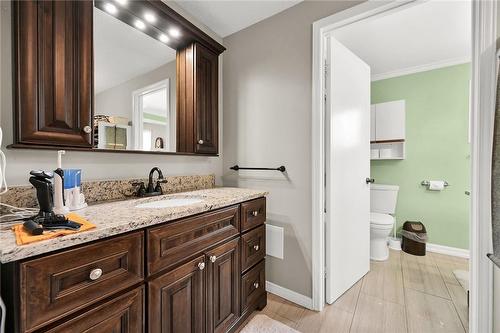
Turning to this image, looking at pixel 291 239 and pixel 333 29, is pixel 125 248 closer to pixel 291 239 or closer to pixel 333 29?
pixel 291 239

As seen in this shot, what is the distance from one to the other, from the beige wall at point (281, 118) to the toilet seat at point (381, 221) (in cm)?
125

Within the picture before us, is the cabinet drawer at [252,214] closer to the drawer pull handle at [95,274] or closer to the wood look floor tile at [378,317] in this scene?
the drawer pull handle at [95,274]

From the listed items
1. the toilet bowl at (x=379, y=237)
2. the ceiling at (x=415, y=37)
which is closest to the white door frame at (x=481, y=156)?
the ceiling at (x=415, y=37)

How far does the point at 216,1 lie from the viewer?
1.69m

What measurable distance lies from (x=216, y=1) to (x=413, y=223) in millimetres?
3287

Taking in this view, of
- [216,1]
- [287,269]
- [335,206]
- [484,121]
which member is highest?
[216,1]

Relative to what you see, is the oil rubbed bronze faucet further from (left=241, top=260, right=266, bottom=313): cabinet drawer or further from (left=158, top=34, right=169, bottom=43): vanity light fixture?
(left=158, top=34, right=169, bottom=43): vanity light fixture

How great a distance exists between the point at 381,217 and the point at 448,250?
911 millimetres

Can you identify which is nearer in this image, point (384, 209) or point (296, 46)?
point (296, 46)

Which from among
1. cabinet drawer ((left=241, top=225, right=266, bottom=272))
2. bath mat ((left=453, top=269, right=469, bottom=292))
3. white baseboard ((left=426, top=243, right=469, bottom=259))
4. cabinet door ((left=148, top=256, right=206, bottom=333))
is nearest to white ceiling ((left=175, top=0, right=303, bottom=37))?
cabinet drawer ((left=241, top=225, right=266, bottom=272))

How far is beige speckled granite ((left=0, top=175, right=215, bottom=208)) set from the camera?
980 millimetres

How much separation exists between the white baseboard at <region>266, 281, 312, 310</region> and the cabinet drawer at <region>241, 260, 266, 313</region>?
0.27 metres

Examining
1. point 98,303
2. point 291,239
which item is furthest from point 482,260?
point 98,303

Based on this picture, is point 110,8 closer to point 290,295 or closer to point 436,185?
point 290,295
